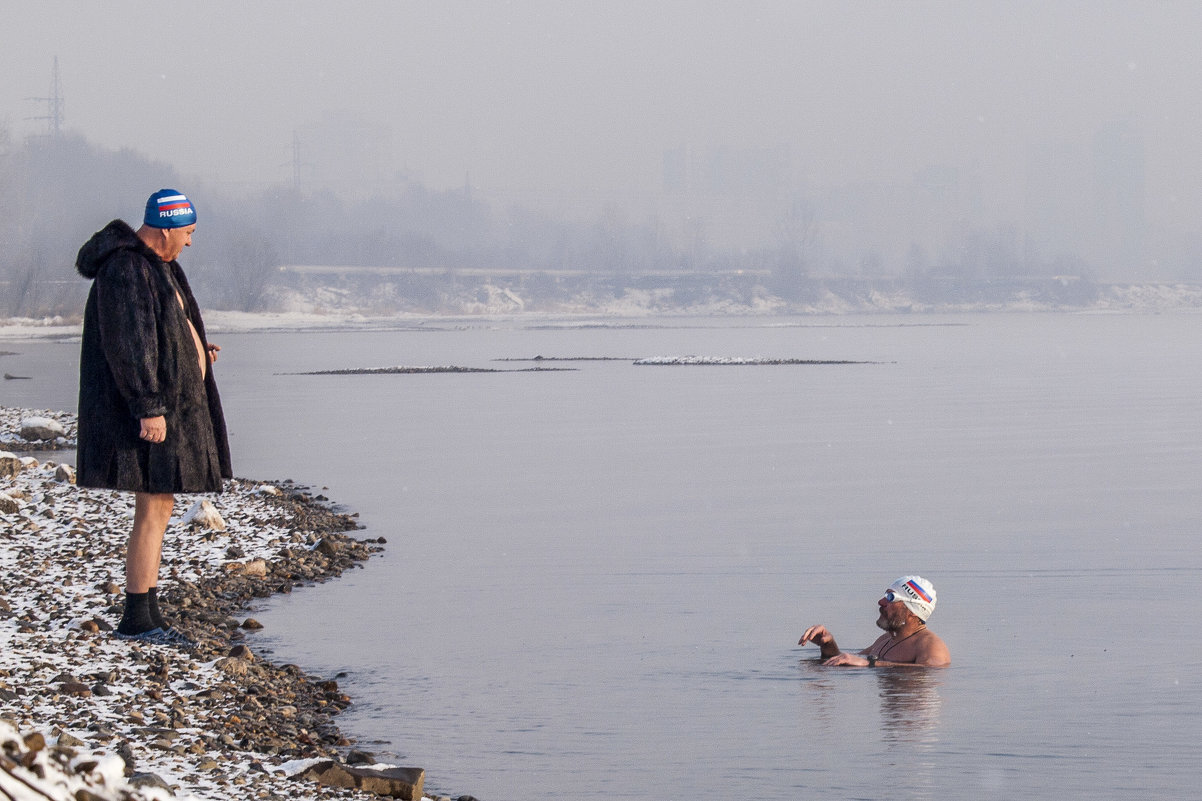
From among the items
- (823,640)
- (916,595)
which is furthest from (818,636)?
(916,595)

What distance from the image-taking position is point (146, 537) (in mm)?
7902

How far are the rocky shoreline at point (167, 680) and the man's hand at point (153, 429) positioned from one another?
1.18 m

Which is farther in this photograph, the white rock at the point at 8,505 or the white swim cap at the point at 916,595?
the white rock at the point at 8,505

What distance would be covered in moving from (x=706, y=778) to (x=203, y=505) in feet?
24.2

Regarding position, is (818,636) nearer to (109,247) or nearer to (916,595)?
(916,595)

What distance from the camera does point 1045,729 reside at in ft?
26.0

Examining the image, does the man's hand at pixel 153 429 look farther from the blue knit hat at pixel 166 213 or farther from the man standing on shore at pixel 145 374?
the blue knit hat at pixel 166 213

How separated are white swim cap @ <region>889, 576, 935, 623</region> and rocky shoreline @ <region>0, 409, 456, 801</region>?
12.1 ft

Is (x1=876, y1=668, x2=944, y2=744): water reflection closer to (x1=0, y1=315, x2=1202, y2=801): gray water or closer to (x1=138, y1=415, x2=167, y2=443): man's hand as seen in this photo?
(x1=0, y1=315, x2=1202, y2=801): gray water

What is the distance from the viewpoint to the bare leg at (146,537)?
7820mm

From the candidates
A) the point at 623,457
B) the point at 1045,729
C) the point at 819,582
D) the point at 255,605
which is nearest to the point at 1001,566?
the point at 819,582

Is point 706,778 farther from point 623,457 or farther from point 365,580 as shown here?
point 623,457

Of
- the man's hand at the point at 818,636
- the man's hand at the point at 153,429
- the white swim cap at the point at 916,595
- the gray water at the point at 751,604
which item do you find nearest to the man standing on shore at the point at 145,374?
the man's hand at the point at 153,429

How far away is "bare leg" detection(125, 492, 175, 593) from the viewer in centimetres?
782
